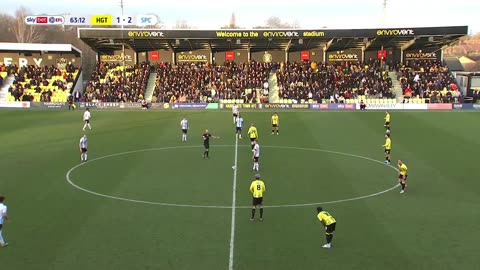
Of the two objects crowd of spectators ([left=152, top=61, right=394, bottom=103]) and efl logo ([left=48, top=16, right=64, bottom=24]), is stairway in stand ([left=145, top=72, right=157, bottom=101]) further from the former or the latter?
efl logo ([left=48, top=16, right=64, bottom=24])

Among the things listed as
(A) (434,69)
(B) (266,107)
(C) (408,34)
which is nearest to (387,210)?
(B) (266,107)

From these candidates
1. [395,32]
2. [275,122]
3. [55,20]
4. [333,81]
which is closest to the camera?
[275,122]

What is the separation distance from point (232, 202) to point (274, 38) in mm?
43904

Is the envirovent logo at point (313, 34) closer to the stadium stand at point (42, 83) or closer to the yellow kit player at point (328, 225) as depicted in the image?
the stadium stand at point (42, 83)

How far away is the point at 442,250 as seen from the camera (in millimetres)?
15156

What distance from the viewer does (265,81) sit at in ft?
213

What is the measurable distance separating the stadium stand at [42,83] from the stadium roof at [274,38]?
5.72m

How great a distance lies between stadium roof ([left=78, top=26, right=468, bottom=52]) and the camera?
2329 inches

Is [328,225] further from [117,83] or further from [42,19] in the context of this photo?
[42,19]

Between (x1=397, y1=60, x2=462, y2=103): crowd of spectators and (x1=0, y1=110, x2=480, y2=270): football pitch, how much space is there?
23.3 metres

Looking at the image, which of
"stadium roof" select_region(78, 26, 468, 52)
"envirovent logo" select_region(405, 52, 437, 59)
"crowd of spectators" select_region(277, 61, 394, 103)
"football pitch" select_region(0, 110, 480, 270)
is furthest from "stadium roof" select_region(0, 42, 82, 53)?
"envirovent logo" select_region(405, 52, 437, 59)

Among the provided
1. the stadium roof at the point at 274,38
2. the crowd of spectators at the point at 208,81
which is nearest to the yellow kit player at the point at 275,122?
the crowd of spectators at the point at 208,81

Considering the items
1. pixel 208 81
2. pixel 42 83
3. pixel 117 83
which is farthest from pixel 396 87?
pixel 42 83

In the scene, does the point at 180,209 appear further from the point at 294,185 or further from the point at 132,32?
the point at 132,32
